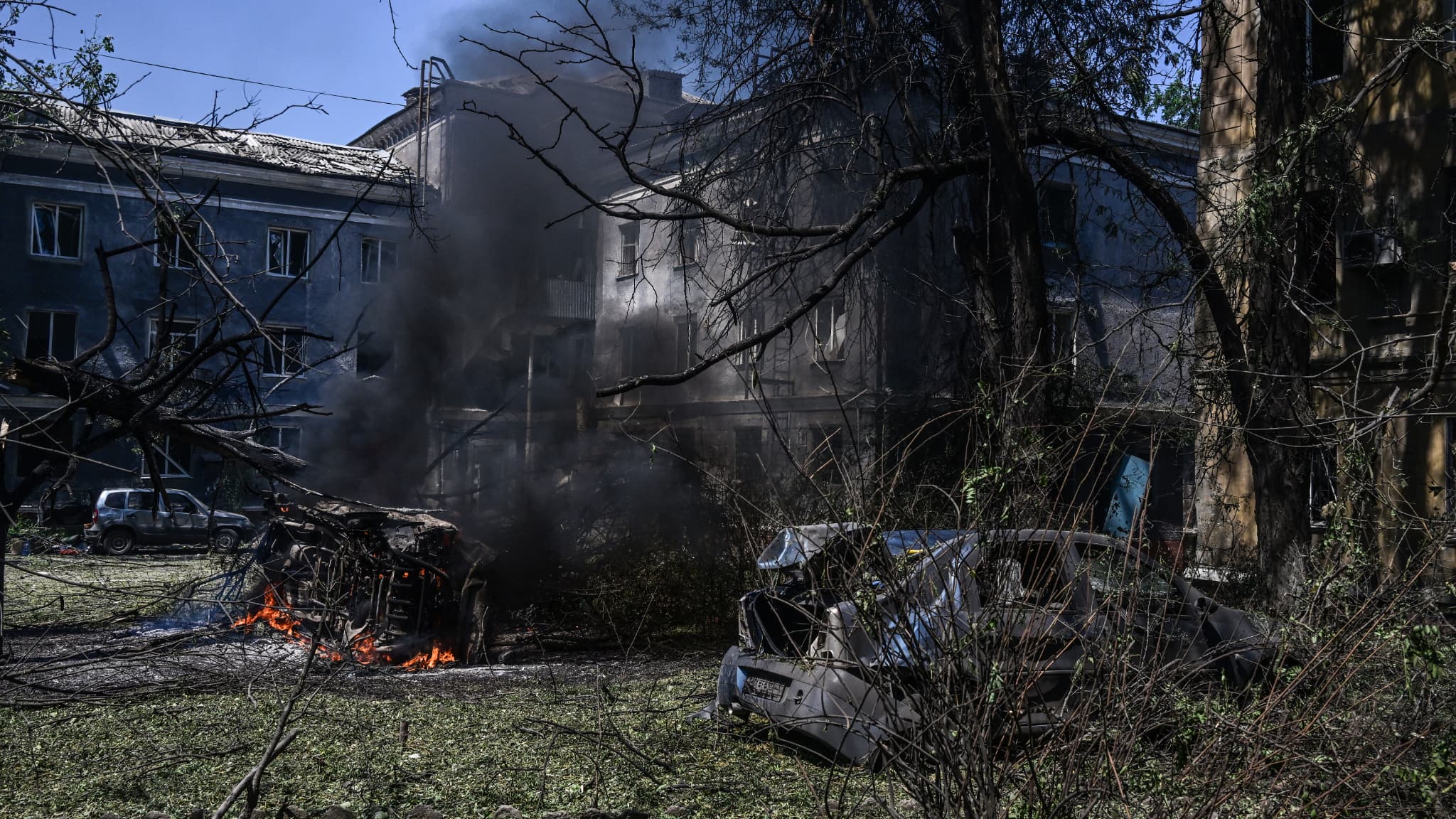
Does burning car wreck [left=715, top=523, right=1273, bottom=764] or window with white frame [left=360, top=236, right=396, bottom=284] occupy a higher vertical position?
window with white frame [left=360, top=236, right=396, bottom=284]

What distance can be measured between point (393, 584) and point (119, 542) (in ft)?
55.6

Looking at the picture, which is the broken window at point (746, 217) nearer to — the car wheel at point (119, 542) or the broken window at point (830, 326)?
the broken window at point (830, 326)

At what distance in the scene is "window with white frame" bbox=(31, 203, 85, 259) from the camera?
27.9 meters

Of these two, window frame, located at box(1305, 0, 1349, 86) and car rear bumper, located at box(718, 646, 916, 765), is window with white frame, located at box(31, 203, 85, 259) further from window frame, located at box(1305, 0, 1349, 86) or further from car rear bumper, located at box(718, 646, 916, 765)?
window frame, located at box(1305, 0, 1349, 86)

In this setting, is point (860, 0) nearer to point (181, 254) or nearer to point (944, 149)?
point (944, 149)

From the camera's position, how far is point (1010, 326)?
29.6ft

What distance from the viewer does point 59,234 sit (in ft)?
93.6

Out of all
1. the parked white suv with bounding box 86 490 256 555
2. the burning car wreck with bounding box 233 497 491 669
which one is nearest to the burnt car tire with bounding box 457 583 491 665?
the burning car wreck with bounding box 233 497 491 669

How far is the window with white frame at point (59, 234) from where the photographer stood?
27859 millimetres

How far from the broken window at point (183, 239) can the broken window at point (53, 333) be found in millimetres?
26057

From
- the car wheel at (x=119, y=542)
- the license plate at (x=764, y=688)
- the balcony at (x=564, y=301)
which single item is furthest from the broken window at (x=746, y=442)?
the car wheel at (x=119, y=542)

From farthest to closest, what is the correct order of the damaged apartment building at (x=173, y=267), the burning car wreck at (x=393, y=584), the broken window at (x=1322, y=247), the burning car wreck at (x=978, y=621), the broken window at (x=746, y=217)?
the damaged apartment building at (x=173, y=267), the burning car wreck at (x=393, y=584), the broken window at (x=746, y=217), the broken window at (x=1322, y=247), the burning car wreck at (x=978, y=621)

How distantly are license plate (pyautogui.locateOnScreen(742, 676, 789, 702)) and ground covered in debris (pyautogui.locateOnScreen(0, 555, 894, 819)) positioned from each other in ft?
1.11

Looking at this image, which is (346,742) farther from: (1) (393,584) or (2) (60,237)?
(2) (60,237)
